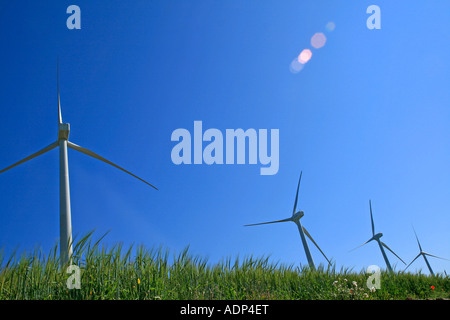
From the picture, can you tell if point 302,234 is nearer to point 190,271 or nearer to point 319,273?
point 319,273

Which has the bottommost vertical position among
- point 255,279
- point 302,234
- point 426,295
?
point 426,295

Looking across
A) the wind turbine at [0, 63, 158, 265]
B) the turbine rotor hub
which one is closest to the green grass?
the wind turbine at [0, 63, 158, 265]

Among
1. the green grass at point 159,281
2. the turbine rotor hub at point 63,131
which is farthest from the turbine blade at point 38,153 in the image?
the green grass at point 159,281

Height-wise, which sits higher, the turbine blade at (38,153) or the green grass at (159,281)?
the turbine blade at (38,153)

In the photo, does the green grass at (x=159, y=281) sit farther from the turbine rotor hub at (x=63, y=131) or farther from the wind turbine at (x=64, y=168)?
the turbine rotor hub at (x=63, y=131)

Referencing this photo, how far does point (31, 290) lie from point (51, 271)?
30.2 inches

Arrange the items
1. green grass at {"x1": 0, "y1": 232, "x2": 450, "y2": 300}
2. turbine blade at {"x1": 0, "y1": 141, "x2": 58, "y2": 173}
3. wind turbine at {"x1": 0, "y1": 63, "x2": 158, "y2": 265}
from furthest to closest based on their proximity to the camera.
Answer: turbine blade at {"x1": 0, "y1": 141, "x2": 58, "y2": 173} → wind turbine at {"x1": 0, "y1": 63, "x2": 158, "y2": 265} → green grass at {"x1": 0, "y1": 232, "x2": 450, "y2": 300}

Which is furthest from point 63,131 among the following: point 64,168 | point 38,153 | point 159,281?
point 159,281

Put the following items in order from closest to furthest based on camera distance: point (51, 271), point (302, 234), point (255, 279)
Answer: point (51, 271), point (255, 279), point (302, 234)

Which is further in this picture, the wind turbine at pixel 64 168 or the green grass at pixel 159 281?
the wind turbine at pixel 64 168

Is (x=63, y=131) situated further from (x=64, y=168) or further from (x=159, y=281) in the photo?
(x=159, y=281)

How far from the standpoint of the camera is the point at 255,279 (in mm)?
13477

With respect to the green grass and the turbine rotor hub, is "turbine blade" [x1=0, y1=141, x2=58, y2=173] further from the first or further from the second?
the green grass
